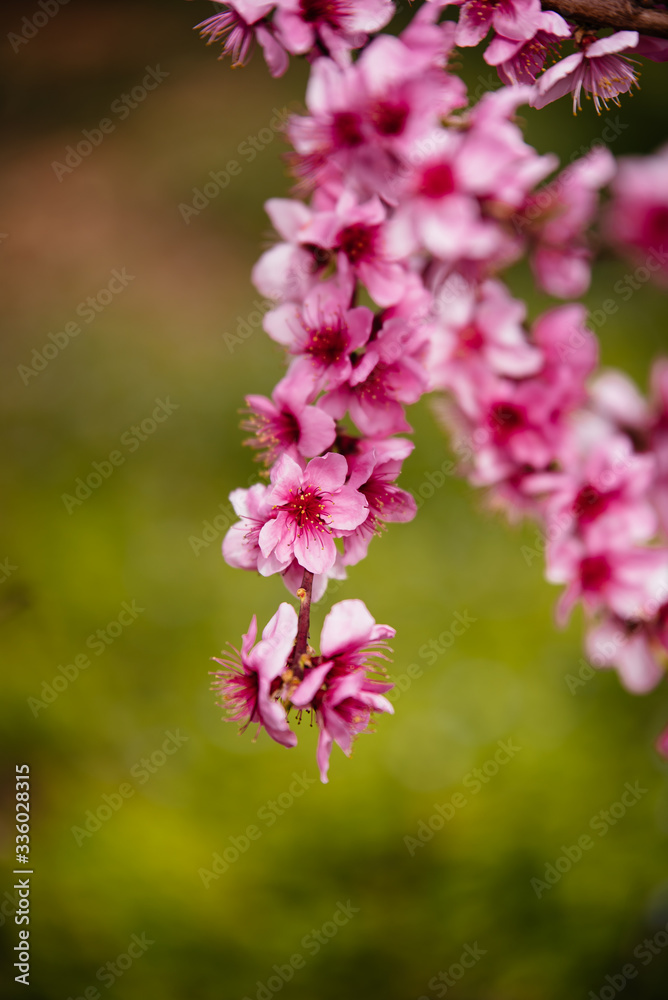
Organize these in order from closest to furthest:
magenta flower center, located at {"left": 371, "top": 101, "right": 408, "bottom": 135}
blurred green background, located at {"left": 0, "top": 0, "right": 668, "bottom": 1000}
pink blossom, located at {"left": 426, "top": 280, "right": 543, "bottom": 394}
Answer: magenta flower center, located at {"left": 371, "top": 101, "right": 408, "bottom": 135}, pink blossom, located at {"left": 426, "top": 280, "right": 543, "bottom": 394}, blurred green background, located at {"left": 0, "top": 0, "right": 668, "bottom": 1000}

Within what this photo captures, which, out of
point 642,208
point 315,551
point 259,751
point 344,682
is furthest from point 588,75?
point 259,751

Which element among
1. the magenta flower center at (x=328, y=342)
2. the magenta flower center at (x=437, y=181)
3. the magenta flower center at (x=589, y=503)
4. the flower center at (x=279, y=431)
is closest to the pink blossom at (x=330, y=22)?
the magenta flower center at (x=437, y=181)

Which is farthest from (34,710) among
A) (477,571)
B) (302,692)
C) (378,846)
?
(302,692)

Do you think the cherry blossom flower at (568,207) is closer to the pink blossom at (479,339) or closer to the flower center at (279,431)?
the pink blossom at (479,339)

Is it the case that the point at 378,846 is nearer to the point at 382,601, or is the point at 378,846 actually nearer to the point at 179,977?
the point at 179,977

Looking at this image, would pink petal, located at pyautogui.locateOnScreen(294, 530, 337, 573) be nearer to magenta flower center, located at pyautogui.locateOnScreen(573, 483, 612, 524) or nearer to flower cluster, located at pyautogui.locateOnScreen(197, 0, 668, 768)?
flower cluster, located at pyautogui.locateOnScreen(197, 0, 668, 768)

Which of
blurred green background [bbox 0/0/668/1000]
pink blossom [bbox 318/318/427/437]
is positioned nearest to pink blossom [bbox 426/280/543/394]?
pink blossom [bbox 318/318/427/437]
